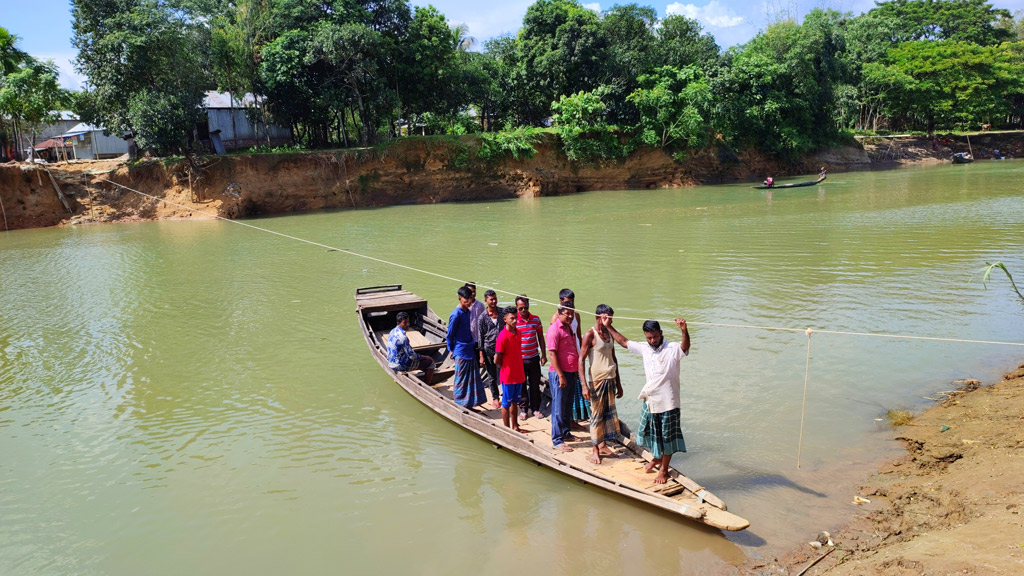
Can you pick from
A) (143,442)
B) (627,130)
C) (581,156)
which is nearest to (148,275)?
(143,442)

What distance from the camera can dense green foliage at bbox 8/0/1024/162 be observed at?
1115 inches

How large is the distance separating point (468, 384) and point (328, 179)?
27358mm

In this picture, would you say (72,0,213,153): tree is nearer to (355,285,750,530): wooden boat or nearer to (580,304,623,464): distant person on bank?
(355,285,750,530): wooden boat

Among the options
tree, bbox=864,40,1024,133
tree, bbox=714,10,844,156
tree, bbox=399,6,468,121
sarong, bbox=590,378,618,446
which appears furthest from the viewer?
tree, bbox=864,40,1024,133

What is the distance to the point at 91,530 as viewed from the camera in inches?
255

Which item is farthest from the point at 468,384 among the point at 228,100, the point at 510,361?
the point at 228,100

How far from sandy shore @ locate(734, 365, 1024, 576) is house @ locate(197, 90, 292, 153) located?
33.2 m

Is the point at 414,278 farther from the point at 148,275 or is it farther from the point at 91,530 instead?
the point at 91,530

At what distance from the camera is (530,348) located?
732 centimetres

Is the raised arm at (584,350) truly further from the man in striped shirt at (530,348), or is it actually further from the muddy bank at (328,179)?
the muddy bank at (328,179)

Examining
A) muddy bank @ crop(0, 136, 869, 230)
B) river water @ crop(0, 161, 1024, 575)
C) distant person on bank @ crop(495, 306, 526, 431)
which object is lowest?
river water @ crop(0, 161, 1024, 575)

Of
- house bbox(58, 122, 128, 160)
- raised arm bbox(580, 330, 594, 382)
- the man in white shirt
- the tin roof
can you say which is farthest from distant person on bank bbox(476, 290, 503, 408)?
house bbox(58, 122, 128, 160)

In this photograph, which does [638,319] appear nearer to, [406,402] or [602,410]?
[406,402]

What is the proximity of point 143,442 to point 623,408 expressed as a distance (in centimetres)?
607
